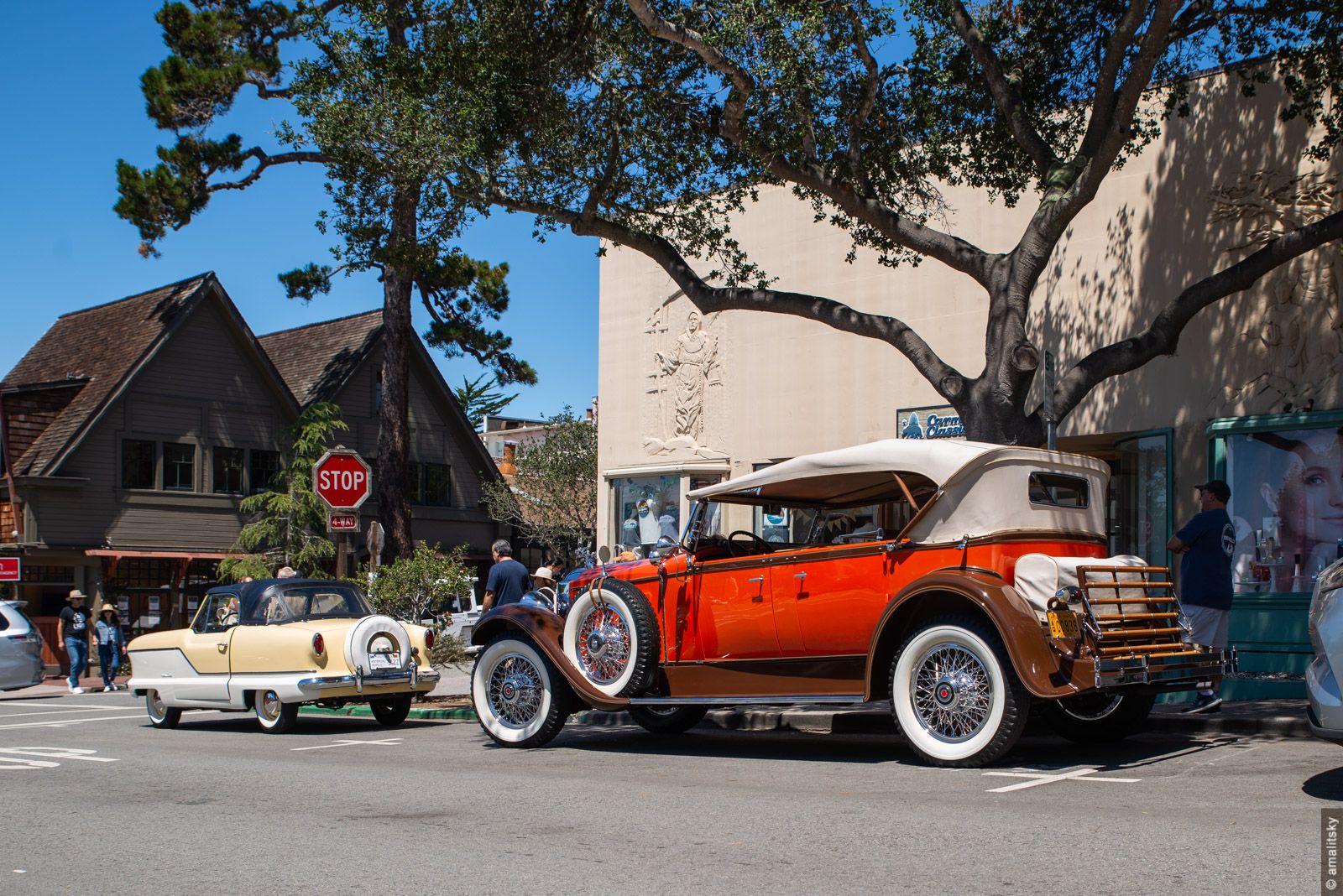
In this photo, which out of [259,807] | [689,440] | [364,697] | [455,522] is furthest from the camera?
[455,522]

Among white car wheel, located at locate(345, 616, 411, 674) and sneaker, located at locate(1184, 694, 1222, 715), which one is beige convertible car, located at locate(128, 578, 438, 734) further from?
sneaker, located at locate(1184, 694, 1222, 715)

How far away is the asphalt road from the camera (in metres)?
5.61

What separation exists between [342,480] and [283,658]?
12.6 ft

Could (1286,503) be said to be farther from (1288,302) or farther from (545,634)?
(545,634)

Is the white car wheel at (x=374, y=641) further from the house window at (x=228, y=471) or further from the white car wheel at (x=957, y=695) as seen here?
the house window at (x=228, y=471)

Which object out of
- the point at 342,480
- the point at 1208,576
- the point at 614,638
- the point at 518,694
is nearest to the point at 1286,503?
the point at 1208,576

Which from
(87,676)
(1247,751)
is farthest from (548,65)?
(87,676)

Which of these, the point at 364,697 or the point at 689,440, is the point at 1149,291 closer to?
the point at 689,440

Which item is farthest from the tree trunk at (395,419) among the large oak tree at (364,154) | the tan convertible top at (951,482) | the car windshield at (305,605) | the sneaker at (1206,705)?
the sneaker at (1206,705)

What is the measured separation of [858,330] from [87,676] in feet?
58.7

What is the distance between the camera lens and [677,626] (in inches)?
403

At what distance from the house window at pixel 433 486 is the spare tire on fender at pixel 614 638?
28.5 m

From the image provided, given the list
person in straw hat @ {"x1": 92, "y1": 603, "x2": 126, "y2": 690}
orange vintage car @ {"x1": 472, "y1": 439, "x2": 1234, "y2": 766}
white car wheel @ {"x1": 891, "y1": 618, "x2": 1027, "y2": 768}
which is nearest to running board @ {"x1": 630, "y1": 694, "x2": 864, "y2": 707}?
orange vintage car @ {"x1": 472, "y1": 439, "x2": 1234, "y2": 766}

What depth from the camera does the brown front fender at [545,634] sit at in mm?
10242
